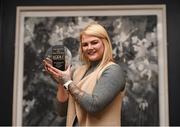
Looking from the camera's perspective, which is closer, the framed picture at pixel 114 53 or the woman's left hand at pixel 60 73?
the woman's left hand at pixel 60 73

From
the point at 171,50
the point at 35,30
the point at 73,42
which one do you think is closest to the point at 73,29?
the point at 73,42

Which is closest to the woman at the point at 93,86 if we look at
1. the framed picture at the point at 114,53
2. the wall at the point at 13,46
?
the framed picture at the point at 114,53

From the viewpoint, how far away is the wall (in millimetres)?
1351

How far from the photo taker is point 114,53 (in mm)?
1375

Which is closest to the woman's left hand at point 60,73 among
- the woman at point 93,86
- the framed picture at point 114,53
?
the woman at point 93,86

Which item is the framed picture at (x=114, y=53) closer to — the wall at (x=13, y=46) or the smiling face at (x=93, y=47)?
the wall at (x=13, y=46)

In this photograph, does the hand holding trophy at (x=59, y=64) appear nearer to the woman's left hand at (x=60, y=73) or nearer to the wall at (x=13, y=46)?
the woman's left hand at (x=60, y=73)

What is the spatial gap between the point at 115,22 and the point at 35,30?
0.35 m

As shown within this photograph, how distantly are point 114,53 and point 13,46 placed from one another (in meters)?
0.44

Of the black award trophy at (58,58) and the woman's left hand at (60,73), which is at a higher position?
the black award trophy at (58,58)

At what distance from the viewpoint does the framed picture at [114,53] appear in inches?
53.1

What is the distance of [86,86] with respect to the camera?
1163 mm

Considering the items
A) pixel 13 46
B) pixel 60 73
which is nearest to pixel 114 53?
pixel 60 73

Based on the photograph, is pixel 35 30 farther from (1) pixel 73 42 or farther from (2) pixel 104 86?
(2) pixel 104 86
